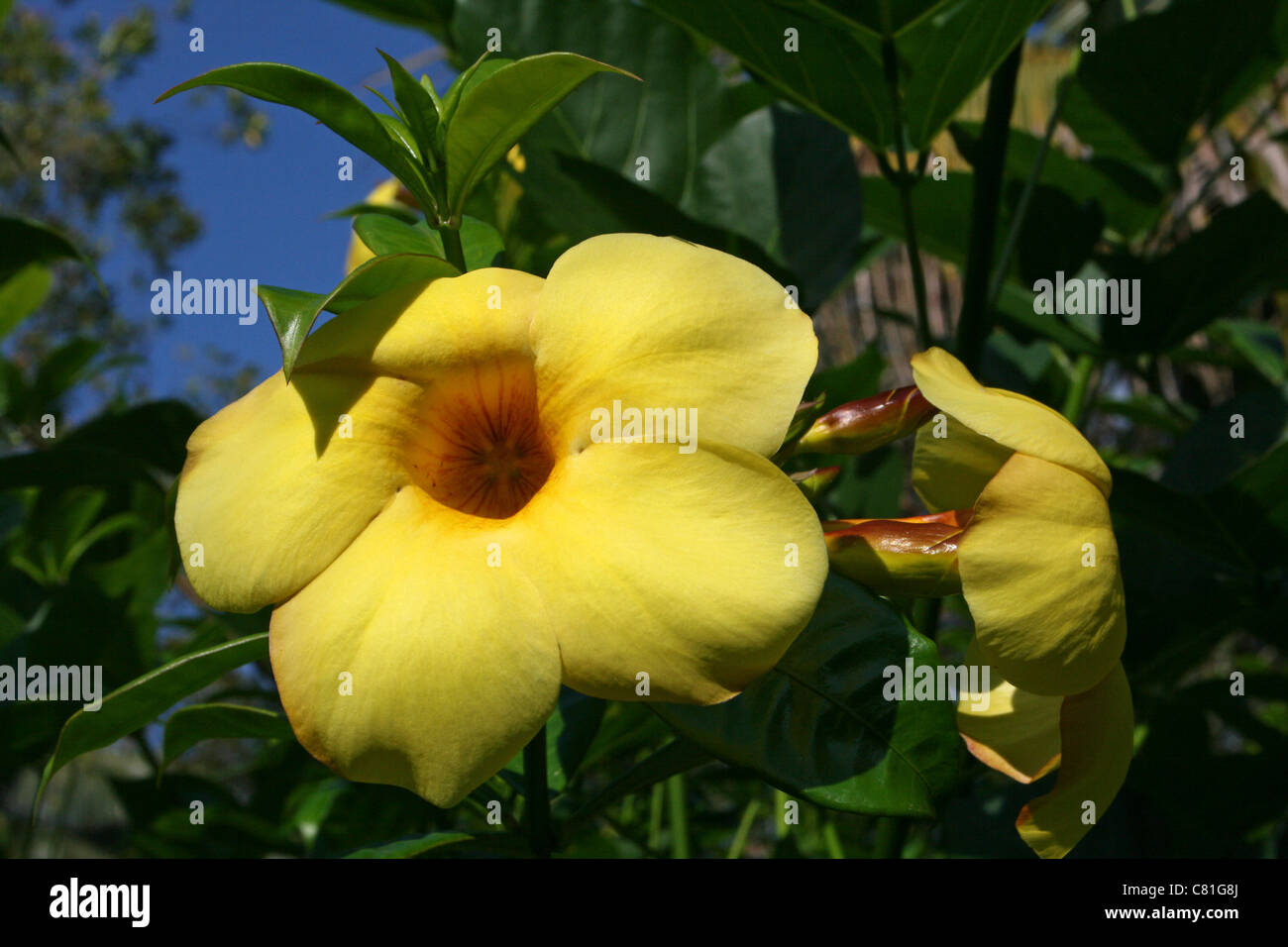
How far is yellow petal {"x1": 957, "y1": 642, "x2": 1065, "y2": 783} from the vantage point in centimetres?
71

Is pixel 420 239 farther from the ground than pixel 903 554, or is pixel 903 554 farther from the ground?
pixel 420 239

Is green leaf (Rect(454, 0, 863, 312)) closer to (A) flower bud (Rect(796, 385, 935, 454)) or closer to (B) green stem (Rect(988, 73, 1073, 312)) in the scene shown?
(B) green stem (Rect(988, 73, 1073, 312))

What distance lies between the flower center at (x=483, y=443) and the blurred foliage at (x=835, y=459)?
0.57 feet

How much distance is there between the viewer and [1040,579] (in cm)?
55

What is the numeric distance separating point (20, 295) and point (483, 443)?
1468mm

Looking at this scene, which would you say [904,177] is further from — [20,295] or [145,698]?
[20,295]

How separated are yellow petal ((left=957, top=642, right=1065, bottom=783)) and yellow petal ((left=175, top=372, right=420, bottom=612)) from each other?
0.43m

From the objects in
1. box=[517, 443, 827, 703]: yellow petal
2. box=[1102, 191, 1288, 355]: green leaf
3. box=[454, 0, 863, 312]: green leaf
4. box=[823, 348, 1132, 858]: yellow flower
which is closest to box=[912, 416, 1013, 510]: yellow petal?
box=[823, 348, 1132, 858]: yellow flower

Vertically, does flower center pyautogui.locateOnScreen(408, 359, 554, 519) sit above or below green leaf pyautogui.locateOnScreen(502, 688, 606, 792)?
above

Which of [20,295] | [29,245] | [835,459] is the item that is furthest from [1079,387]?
[20,295]

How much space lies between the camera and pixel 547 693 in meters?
0.54

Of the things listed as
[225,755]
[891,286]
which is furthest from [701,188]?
[225,755]
